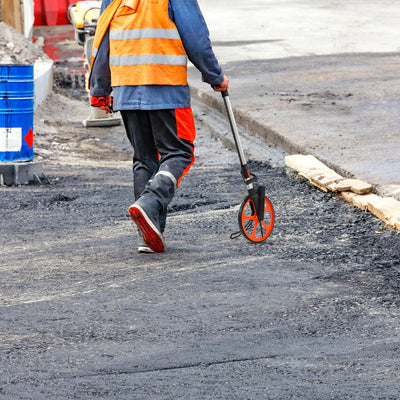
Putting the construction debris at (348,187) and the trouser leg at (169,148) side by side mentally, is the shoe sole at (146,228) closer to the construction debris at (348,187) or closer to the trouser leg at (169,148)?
the trouser leg at (169,148)

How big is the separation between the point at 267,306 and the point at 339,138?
162 inches

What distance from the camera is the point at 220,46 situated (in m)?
14.7

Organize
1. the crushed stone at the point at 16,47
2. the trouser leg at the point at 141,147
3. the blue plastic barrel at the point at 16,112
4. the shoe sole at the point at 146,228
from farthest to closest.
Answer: the crushed stone at the point at 16,47 < the blue plastic barrel at the point at 16,112 < the trouser leg at the point at 141,147 < the shoe sole at the point at 146,228

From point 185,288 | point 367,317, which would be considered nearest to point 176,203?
point 185,288

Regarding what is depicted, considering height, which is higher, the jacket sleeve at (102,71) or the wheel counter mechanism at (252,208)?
the jacket sleeve at (102,71)

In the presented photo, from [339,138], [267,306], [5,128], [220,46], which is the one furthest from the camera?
[220,46]

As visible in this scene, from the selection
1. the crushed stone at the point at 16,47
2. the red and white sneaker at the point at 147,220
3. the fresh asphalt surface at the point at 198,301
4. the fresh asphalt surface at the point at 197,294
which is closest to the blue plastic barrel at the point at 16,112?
the fresh asphalt surface at the point at 197,294

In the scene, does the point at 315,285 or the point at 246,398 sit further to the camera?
the point at 315,285

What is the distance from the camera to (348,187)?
6.13 meters

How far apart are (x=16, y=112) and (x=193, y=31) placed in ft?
9.12

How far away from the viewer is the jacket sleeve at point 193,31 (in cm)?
479

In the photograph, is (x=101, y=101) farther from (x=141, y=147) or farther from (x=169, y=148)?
(x=169, y=148)

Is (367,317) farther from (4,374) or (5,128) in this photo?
(5,128)

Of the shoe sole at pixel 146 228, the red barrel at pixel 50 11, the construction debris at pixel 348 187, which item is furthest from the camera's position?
the red barrel at pixel 50 11
